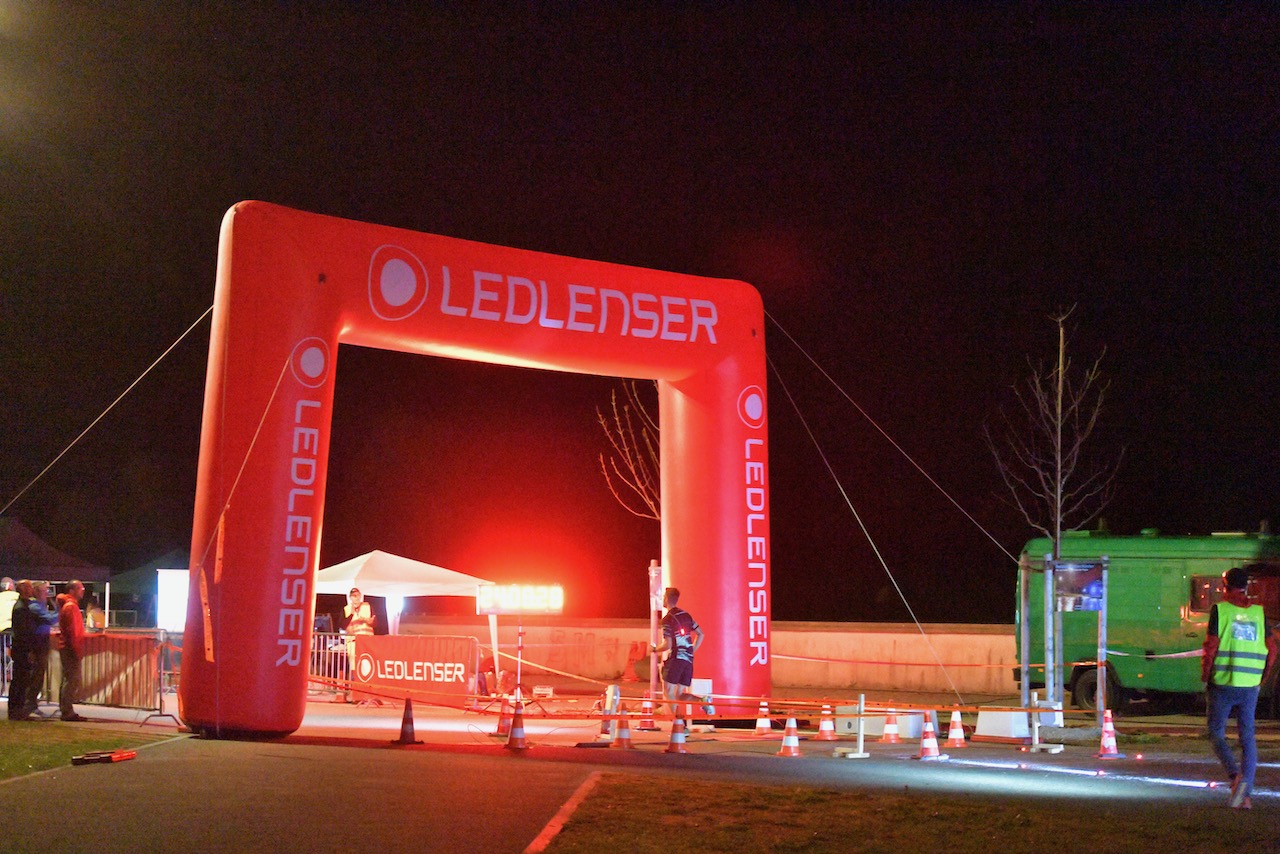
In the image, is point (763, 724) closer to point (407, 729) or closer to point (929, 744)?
point (929, 744)

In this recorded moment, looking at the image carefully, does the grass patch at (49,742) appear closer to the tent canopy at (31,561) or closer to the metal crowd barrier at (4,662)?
the metal crowd barrier at (4,662)

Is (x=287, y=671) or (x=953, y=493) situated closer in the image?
(x=287, y=671)

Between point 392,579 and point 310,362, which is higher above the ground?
point 310,362

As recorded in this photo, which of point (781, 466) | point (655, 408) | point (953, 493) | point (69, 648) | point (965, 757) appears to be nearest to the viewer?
point (965, 757)

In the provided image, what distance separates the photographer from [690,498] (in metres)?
16.4

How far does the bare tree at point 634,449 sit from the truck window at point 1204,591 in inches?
312

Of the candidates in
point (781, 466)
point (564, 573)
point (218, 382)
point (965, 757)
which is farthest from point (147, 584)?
point (965, 757)

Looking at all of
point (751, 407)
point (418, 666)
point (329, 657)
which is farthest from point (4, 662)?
point (751, 407)

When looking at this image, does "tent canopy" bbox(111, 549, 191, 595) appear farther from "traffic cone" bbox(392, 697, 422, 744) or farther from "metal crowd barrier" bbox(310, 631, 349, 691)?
"traffic cone" bbox(392, 697, 422, 744)

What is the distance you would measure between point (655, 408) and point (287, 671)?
2107 cm

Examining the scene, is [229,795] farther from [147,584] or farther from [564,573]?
[564,573]

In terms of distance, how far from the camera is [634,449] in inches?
1261

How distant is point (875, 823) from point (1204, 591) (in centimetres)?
1166

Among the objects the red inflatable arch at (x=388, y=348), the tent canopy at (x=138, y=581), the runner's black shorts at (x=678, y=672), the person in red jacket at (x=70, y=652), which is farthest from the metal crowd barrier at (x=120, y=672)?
the tent canopy at (x=138, y=581)
